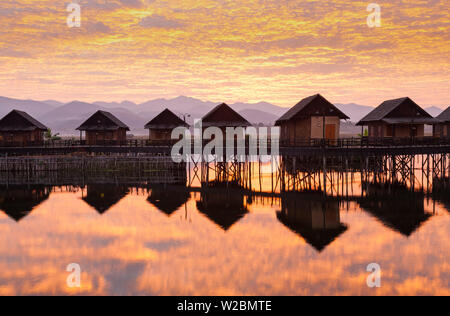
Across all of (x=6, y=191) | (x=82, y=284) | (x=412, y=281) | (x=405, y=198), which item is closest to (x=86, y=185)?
(x=6, y=191)

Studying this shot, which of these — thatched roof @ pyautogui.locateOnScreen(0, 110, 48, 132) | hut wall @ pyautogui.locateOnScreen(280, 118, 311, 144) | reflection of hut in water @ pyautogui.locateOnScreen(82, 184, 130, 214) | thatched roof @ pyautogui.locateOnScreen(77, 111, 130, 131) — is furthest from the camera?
thatched roof @ pyautogui.locateOnScreen(77, 111, 130, 131)

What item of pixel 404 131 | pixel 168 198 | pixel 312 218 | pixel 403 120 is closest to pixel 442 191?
pixel 404 131

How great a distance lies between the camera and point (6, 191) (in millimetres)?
37000

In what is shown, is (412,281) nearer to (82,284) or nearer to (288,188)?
(82,284)

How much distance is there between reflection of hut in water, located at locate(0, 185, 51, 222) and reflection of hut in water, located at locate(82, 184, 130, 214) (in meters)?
3.80

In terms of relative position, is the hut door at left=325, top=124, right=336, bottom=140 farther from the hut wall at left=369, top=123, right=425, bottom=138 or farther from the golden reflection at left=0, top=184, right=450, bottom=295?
the golden reflection at left=0, top=184, right=450, bottom=295

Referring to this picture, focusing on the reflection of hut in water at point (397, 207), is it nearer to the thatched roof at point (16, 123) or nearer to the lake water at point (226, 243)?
the lake water at point (226, 243)

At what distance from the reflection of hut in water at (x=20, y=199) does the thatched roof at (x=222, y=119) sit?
17.7 meters

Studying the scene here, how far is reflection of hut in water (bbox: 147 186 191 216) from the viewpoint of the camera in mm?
29625

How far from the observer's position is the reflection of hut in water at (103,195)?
30906 mm

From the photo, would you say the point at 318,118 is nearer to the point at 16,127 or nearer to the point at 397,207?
the point at 397,207

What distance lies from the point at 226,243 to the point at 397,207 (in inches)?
578

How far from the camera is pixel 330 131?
124 ft

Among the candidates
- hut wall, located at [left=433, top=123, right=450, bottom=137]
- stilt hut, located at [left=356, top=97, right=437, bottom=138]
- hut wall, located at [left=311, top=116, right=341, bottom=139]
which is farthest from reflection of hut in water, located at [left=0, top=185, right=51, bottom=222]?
hut wall, located at [left=433, top=123, right=450, bottom=137]
